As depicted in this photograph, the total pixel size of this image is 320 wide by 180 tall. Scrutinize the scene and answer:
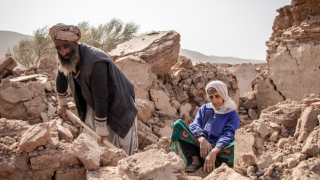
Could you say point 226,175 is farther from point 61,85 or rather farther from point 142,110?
point 142,110

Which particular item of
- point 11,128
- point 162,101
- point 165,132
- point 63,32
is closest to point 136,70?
point 162,101

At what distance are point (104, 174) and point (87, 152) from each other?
231 millimetres

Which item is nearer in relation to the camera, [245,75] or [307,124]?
[307,124]

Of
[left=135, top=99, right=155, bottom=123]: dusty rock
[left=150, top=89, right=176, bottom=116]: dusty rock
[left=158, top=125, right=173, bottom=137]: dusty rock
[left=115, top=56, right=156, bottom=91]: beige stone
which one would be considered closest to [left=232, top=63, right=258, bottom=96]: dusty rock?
[left=150, top=89, right=176, bottom=116]: dusty rock

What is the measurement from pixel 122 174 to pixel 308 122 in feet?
4.73

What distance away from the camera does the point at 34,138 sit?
5.51ft

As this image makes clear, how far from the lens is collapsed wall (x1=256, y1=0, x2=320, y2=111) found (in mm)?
4723

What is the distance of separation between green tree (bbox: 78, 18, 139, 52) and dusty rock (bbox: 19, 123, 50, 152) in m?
11.7

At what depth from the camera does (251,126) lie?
2.05 m

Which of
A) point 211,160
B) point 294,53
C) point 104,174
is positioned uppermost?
point 294,53

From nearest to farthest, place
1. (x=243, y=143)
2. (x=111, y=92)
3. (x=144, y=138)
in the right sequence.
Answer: (x=243, y=143) → (x=111, y=92) → (x=144, y=138)

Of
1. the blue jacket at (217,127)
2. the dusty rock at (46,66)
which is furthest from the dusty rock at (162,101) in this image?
the dusty rock at (46,66)

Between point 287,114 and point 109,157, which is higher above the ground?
point 287,114

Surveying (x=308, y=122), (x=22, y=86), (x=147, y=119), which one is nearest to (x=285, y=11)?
(x=147, y=119)
